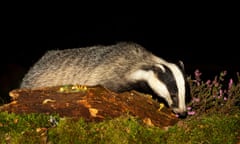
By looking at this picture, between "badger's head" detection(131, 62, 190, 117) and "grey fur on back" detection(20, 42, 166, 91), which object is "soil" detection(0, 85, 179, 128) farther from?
"grey fur on back" detection(20, 42, 166, 91)

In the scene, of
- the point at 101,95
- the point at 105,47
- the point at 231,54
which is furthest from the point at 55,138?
the point at 231,54

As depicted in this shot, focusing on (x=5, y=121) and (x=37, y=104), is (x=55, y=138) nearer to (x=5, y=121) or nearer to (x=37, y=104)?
(x=5, y=121)

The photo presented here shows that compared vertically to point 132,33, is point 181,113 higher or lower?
lower

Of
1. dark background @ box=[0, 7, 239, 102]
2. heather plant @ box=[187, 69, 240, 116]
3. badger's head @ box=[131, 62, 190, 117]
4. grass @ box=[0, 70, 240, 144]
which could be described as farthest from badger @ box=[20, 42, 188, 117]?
dark background @ box=[0, 7, 239, 102]

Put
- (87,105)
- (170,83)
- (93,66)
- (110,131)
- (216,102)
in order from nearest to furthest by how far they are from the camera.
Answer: (110,131), (87,105), (216,102), (170,83), (93,66)

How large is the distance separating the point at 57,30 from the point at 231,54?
235 inches

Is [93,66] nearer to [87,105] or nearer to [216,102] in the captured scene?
[216,102]

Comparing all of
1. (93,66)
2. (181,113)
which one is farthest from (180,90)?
(93,66)

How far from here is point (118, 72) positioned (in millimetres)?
5945

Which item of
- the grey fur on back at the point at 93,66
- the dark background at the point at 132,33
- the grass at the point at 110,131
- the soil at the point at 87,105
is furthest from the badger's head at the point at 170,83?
the dark background at the point at 132,33

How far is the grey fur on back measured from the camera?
19.5 ft

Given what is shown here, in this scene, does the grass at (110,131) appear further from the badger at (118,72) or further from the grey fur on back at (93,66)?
the grey fur on back at (93,66)

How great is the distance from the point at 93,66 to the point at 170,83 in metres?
1.27

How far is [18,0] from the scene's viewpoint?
1477cm
